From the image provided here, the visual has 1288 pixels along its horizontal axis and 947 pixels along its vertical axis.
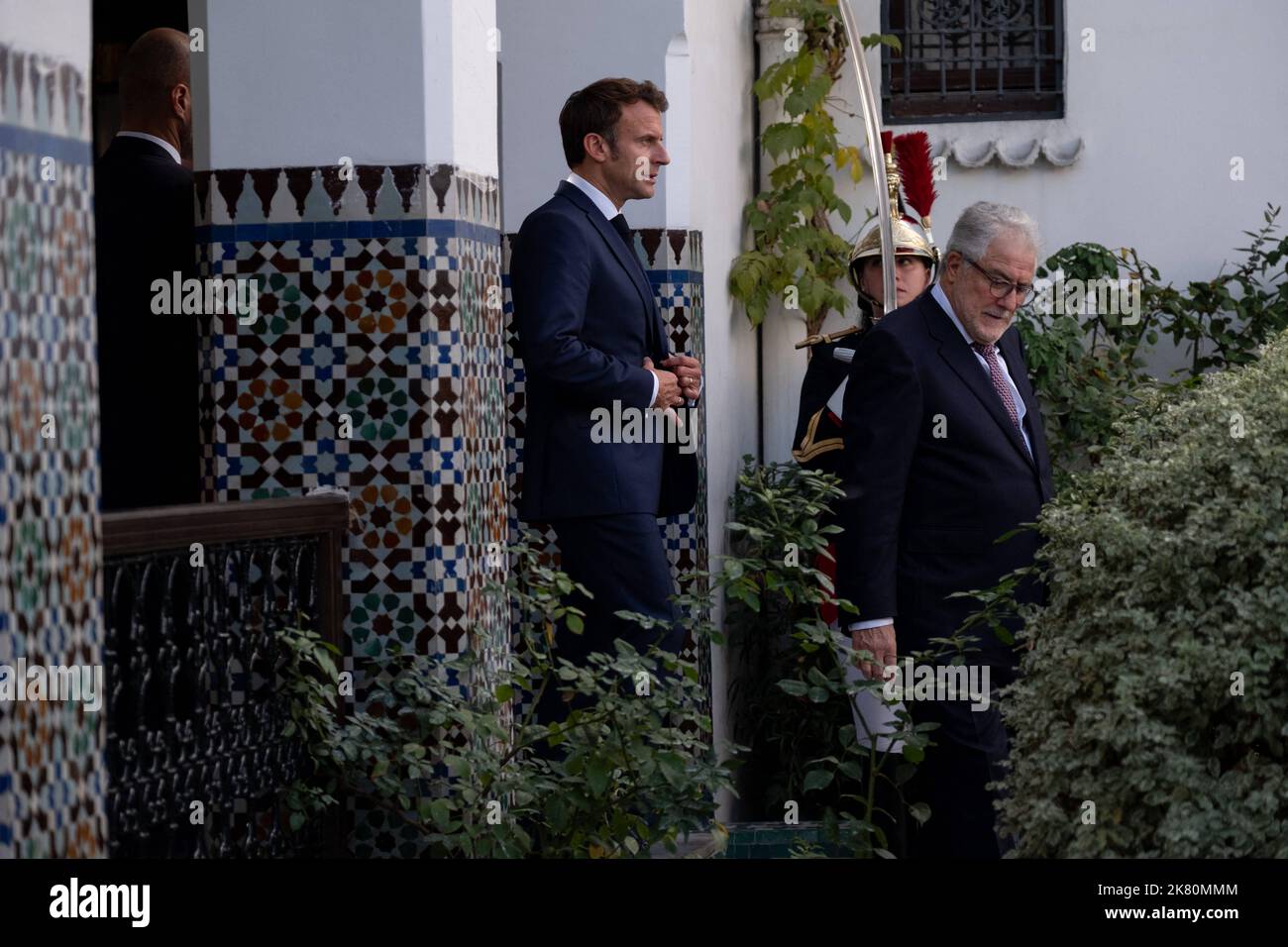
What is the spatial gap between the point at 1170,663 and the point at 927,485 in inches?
80.1

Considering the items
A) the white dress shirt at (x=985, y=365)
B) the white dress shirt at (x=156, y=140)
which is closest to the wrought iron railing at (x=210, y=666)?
the white dress shirt at (x=156, y=140)

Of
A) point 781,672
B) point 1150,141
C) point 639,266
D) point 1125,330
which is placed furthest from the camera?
point 1150,141

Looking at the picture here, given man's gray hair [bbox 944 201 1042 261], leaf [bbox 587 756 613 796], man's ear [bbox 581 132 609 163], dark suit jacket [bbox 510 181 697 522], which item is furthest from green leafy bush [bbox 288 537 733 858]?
man's ear [bbox 581 132 609 163]

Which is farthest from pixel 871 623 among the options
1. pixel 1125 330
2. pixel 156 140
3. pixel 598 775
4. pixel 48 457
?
pixel 1125 330

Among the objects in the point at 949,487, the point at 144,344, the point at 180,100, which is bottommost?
the point at 949,487

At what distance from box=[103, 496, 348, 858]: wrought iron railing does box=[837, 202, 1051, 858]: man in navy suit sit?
1.36 m

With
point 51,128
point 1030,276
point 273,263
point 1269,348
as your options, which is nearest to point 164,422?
point 273,263

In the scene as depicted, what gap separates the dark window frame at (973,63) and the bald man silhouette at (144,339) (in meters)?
4.53

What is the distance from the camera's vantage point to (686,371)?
5.78 metres

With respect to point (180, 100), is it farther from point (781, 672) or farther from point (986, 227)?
point (781, 672)

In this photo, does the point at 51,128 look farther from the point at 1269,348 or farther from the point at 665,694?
the point at 1269,348

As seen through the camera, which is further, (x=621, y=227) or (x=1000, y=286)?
(x=621, y=227)

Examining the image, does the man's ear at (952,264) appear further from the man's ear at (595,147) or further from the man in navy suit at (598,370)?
the man's ear at (595,147)
